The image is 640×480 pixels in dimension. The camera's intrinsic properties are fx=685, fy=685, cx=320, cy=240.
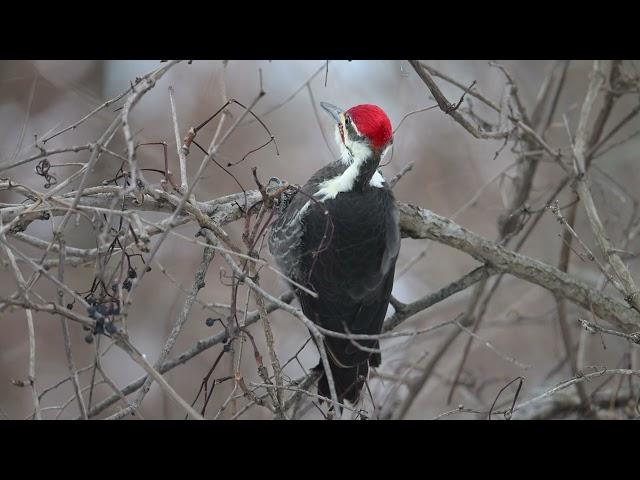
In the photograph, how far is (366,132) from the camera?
344cm

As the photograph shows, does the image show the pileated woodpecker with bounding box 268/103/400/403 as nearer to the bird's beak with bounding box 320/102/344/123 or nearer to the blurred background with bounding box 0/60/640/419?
the bird's beak with bounding box 320/102/344/123

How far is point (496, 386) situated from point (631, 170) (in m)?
2.58

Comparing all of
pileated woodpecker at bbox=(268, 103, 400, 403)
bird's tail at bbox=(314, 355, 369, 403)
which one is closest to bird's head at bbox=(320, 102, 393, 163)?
pileated woodpecker at bbox=(268, 103, 400, 403)

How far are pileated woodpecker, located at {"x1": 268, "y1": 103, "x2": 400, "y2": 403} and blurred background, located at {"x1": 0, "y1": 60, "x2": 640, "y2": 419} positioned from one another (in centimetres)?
129

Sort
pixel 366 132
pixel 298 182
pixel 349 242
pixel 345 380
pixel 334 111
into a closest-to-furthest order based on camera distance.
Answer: pixel 366 132
pixel 349 242
pixel 345 380
pixel 334 111
pixel 298 182

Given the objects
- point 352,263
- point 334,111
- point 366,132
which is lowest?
point 352,263

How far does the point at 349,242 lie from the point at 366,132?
573mm

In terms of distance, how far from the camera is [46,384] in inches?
253

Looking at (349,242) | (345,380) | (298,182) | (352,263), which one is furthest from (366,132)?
(298,182)

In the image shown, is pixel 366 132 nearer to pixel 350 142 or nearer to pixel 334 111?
pixel 350 142

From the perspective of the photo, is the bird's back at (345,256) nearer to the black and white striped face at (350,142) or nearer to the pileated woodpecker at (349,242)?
the pileated woodpecker at (349,242)
